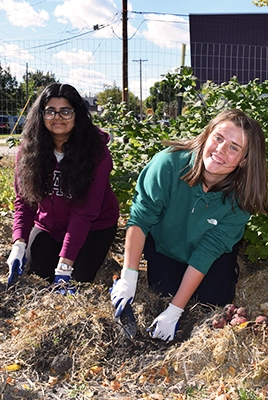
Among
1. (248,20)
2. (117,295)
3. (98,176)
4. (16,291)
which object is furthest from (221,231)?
(248,20)

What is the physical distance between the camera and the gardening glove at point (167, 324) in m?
2.20

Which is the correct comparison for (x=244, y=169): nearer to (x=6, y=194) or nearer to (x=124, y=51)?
(x=6, y=194)

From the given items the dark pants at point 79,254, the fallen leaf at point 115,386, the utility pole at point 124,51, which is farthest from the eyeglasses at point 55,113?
the utility pole at point 124,51

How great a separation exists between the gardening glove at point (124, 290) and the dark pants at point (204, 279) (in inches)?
16.4

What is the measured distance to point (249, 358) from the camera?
1.99 metres

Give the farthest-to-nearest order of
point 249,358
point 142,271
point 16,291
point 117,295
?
1. point 142,271
2. point 16,291
3. point 117,295
4. point 249,358

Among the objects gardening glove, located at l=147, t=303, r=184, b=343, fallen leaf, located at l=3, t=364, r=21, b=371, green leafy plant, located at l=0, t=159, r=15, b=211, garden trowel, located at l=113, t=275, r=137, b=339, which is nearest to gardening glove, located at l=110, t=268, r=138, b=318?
garden trowel, located at l=113, t=275, r=137, b=339

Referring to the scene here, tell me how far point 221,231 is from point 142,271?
1.23 m

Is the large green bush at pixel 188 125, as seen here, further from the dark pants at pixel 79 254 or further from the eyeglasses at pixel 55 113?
the eyeglasses at pixel 55 113

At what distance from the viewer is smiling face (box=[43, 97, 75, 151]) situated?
2.62m

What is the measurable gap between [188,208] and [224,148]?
1.39 ft

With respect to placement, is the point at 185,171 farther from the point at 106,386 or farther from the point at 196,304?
the point at 106,386

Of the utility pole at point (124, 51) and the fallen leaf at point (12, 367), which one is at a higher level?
the utility pole at point (124, 51)

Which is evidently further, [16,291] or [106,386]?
[16,291]
